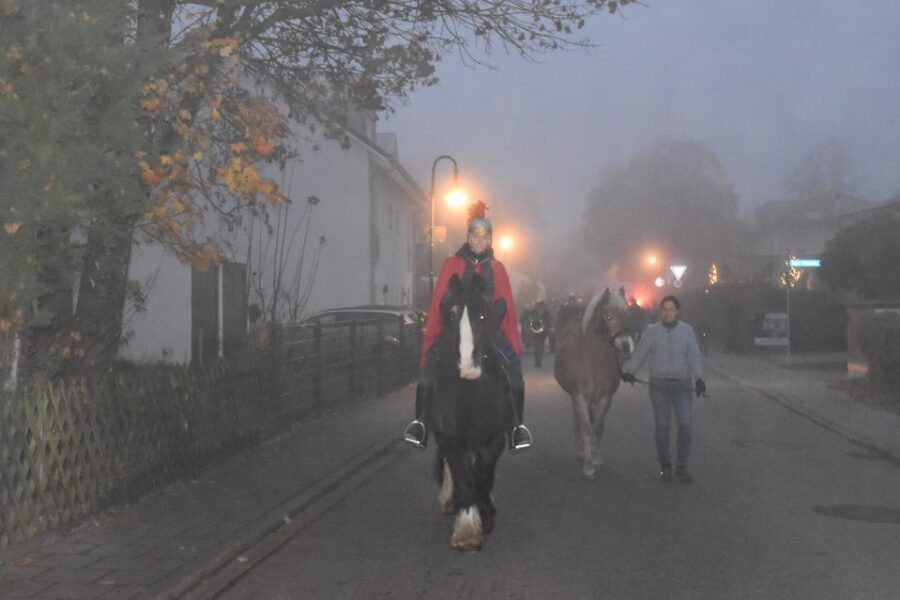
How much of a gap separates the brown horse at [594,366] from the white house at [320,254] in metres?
8.36

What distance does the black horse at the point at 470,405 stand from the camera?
316 inches


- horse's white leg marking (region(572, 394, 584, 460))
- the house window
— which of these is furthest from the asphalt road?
the house window

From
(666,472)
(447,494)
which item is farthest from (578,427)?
(447,494)


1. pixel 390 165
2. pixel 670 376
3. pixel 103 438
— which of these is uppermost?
pixel 390 165

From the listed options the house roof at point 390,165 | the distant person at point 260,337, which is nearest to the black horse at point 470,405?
the distant person at point 260,337

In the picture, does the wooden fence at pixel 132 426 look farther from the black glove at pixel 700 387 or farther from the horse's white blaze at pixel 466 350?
the black glove at pixel 700 387

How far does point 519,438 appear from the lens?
8.77 metres

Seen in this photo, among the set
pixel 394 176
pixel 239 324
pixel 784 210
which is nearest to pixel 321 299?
pixel 394 176

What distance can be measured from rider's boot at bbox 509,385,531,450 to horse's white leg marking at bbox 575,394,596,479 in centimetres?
255

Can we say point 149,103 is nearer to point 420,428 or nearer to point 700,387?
point 420,428

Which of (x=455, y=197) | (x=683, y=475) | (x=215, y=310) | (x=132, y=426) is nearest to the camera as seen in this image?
(x=132, y=426)

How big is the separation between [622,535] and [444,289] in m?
2.25

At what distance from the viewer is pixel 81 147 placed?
7453 mm

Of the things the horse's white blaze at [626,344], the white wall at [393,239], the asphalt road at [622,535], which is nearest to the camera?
the asphalt road at [622,535]
